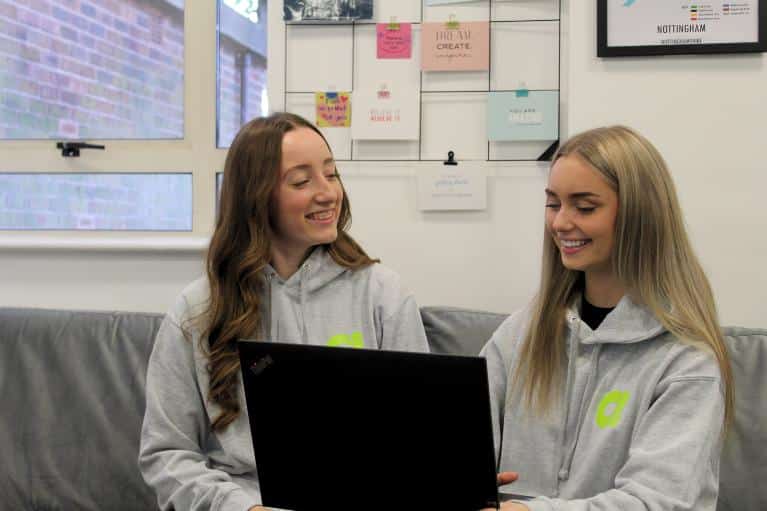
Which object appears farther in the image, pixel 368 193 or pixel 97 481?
pixel 368 193

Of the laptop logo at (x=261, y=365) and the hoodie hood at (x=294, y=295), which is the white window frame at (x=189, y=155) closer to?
the hoodie hood at (x=294, y=295)

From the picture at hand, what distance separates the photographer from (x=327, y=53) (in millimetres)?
2066

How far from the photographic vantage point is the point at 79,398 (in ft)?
6.17

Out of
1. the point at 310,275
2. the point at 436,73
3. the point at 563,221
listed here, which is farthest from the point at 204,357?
the point at 436,73

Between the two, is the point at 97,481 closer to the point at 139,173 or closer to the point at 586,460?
the point at 139,173

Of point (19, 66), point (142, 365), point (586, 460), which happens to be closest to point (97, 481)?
point (142, 365)

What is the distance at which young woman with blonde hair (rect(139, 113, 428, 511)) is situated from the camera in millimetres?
1495

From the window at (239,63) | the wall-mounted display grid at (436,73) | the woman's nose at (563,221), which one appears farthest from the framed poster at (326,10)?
the woman's nose at (563,221)

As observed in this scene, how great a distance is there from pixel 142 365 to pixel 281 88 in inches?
29.6

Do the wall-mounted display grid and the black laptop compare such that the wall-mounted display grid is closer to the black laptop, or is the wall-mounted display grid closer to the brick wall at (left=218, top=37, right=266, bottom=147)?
the brick wall at (left=218, top=37, right=266, bottom=147)

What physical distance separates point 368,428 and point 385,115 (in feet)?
3.68

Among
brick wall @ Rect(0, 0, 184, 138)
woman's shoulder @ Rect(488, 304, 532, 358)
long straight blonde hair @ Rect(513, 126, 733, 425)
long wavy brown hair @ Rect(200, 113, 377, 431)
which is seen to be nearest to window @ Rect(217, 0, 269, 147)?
brick wall @ Rect(0, 0, 184, 138)

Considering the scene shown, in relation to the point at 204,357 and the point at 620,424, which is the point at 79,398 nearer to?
the point at 204,357

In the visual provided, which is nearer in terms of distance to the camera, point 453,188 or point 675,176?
point 675,176
